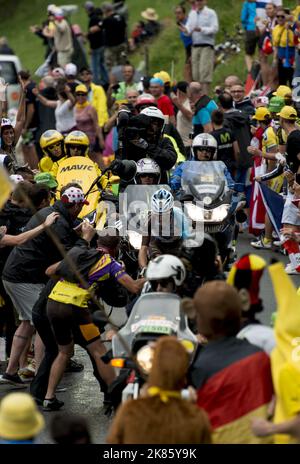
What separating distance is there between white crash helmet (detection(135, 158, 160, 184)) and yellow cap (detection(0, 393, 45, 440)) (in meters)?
7.64

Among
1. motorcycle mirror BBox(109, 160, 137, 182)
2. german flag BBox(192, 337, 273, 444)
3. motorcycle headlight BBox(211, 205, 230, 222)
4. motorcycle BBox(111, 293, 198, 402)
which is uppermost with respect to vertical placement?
german flag BBox(192, 337, 273, 444)

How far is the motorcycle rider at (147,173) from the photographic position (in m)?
13.6

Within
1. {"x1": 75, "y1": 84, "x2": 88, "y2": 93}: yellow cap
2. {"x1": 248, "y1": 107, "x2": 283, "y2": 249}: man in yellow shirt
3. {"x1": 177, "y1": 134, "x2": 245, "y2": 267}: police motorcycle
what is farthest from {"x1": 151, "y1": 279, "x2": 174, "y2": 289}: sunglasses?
{"x1": 75, "y1": 84, "x2": 88, "y2": 93}: yellow cap

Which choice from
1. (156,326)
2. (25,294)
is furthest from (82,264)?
(156,326)

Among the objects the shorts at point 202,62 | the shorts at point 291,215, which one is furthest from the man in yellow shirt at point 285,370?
the shorts at point 202,62

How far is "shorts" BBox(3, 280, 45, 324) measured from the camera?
11.9 meters

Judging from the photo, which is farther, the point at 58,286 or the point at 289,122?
the point at 289,122

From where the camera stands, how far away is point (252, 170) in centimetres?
1891

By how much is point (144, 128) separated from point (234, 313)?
811 centimetres

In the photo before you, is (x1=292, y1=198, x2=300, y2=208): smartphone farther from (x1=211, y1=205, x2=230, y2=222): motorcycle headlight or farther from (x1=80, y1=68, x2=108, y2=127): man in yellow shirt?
(x1=80, y1=68, x2=108, y2=127): man in yellow shirt
